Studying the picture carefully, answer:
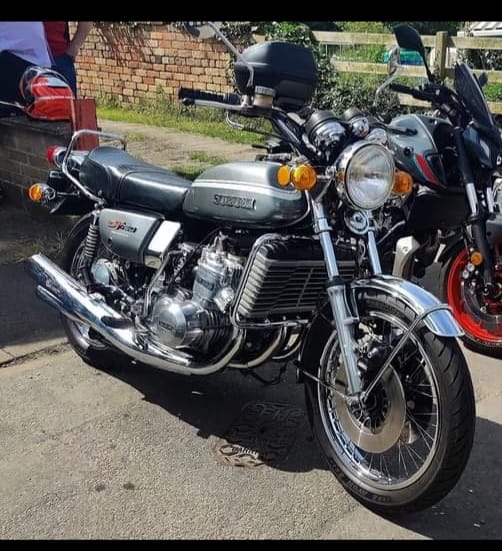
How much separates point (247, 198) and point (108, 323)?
102cm

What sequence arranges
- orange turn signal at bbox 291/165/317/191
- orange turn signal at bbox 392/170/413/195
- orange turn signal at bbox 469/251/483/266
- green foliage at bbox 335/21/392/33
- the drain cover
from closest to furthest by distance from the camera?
orange turn signal at bbox 291/165/317/191 → orange turn signal at bbox 392/170/413/195 → the drain cover → orange turn signal at bbox 469/251/483/266 → green foliage at bbox 335/21/392/33

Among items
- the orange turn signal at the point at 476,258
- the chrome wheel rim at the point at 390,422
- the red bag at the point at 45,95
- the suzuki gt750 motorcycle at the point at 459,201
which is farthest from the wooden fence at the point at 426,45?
the chrome wheel rim at the point at 390,422

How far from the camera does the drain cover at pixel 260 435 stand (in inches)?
129

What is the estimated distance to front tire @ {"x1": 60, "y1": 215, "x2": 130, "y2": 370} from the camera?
4.04 meters

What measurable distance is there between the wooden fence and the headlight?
19.4ft

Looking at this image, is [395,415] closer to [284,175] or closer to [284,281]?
[284,281]

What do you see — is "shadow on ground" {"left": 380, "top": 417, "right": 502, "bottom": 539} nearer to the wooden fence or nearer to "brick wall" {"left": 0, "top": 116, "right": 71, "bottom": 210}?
"brick wall" {"left": 0, "top": 116, "right": 71, "bottom": 210}

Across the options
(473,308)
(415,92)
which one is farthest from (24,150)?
(473,308)

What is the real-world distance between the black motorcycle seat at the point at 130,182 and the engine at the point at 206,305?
1.20 ft

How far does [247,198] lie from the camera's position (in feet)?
9.99

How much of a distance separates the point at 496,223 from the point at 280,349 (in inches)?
67.1

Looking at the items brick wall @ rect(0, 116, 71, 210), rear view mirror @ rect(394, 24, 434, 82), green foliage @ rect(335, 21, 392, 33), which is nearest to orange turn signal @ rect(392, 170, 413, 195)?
rear view mirror @ rect(394, 24, 434, 82)

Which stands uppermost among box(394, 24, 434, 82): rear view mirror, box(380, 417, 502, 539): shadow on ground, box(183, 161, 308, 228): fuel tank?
box(394, 24, 434, 82): rear view mirror
